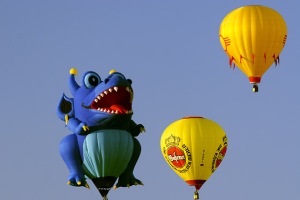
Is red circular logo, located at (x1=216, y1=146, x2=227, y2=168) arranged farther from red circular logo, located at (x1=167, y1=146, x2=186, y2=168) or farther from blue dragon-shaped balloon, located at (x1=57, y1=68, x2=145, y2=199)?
blue dragon-shaped balloon, located at (x1=57, y1=68, x2=145, y2=199)

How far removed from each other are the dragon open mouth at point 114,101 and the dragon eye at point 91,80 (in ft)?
1.81

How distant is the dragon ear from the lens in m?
37.7

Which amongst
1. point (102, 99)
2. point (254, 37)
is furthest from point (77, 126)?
point (254, 37)

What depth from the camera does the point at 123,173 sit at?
3791cm

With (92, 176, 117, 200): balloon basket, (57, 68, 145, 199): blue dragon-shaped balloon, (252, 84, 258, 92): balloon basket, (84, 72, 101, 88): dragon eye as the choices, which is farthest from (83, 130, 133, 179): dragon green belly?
(252, 84, 258, 92): balloon basket

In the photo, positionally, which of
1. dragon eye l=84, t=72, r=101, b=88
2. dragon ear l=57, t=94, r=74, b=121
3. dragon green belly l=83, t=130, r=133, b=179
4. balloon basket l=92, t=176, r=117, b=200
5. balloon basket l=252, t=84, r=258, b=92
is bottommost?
balloon basket l=92, t=176, r=117, b=200

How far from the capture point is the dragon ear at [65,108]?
37.7 metres

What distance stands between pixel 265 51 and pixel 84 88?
30.4 feet

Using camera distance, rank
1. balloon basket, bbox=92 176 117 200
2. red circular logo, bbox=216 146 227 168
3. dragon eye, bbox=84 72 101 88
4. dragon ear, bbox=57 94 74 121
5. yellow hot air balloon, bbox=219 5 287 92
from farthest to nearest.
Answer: red circular logo, bbox=216 146 227 168 → yellow hot air balloon, bbox=219 5 287 92 → dragon ear, bbox=57 94 74 121 → balloon basket, bbox=92 176 117 200 → dragon eye, bbox=84 72 101 88

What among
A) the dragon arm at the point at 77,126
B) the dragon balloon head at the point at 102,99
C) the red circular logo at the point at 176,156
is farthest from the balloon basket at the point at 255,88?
the dragon arm at the point at 77,126

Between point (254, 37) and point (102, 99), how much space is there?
9.04m

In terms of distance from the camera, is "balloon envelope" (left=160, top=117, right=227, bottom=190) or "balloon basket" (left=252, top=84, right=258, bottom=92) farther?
"balloon basket" (left=252, top=84, right=258, bottom=92)

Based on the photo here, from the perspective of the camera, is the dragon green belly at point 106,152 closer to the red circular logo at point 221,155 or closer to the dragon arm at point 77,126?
the dragon arm at point 77,126

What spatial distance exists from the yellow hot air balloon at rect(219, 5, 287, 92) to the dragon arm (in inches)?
359
